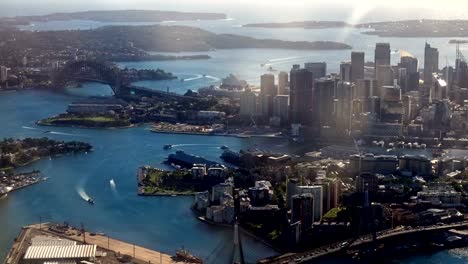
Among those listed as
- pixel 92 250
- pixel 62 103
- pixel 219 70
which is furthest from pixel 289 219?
pixel 219 70

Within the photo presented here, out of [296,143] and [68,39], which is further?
[68,39]

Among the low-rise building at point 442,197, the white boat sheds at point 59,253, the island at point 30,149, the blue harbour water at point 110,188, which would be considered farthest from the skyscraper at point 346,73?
the white boat sheds at point 59,253

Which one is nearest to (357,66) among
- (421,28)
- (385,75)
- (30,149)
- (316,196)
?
(385,75)

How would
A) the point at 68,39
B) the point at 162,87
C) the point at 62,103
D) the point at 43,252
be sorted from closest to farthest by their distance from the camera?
1. the point at 43,252
2. the point at 62,103
3. the point at 162,87
4. the point at 68,39

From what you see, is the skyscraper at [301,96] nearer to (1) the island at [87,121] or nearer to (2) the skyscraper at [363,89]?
(2) the skyscraper at [363,89]

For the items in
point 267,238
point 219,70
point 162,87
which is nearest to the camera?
point 267,238

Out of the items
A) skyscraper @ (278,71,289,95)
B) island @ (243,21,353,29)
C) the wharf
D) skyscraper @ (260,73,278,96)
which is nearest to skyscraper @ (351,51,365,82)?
skyscraper @ (278,71,289,95)

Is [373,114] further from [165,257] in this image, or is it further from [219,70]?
[219,70]
